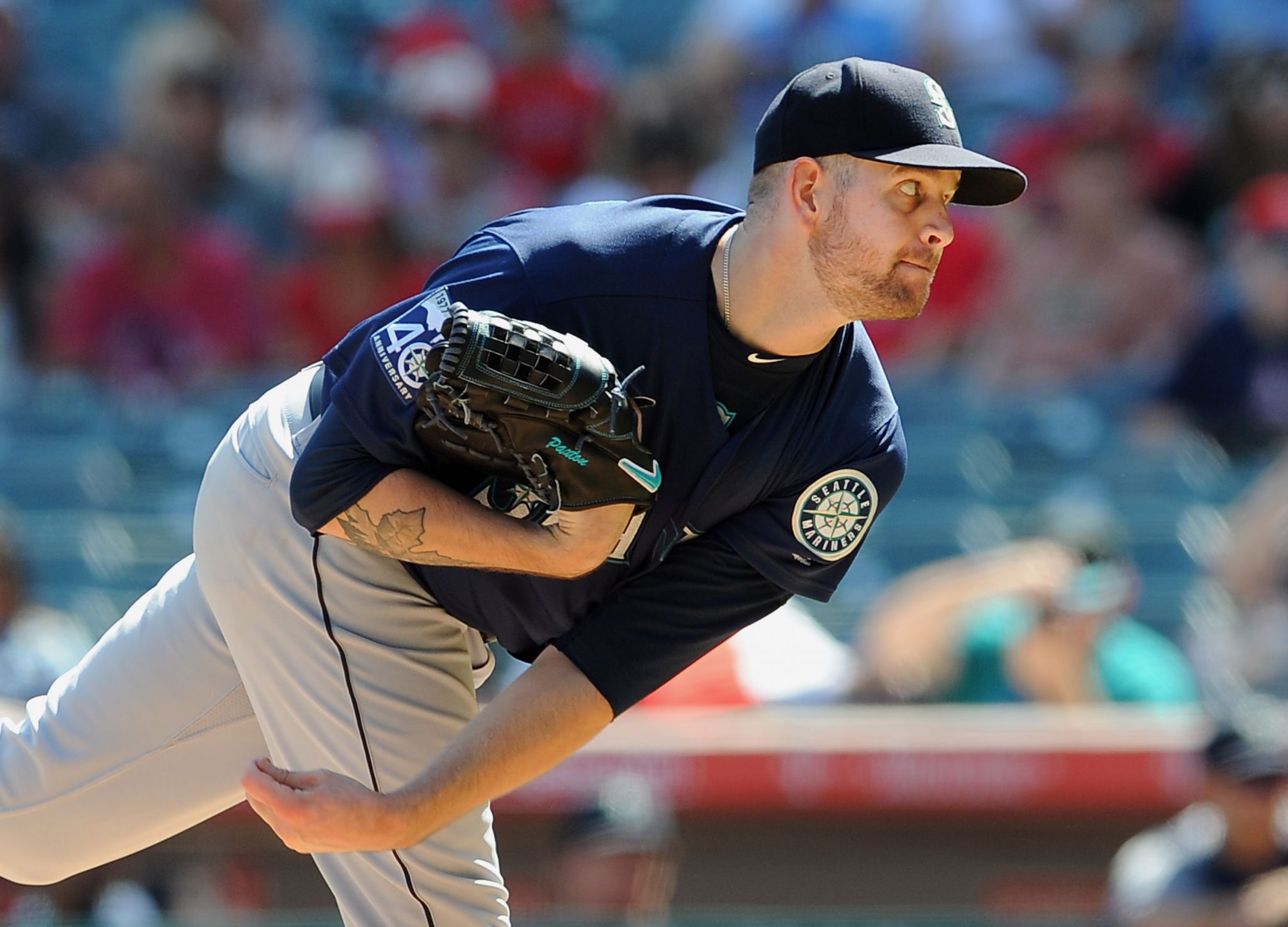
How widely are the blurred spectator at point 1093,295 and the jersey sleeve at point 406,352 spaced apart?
3865mm

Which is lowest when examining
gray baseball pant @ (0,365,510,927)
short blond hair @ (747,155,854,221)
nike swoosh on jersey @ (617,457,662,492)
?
gray baseball pant @ (0,365,510,927)

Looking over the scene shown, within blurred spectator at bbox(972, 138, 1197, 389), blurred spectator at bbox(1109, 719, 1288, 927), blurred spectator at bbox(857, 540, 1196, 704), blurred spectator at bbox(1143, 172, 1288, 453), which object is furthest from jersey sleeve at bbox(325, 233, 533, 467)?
blurred spectator at bbox(972, 138, 1197, 389)

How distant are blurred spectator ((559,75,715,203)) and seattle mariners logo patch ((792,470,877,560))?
3861mm

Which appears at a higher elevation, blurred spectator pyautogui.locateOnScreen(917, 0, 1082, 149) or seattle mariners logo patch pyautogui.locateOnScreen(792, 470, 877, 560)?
seattle mariners logo patch pyautogui.locateOnScreen(792, 470, 877, 560)

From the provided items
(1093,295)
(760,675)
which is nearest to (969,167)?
(760,675)

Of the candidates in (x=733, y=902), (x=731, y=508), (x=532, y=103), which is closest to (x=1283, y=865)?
(x=733, y=902)

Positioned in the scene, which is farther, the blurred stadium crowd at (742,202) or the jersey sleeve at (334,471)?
the blurred stadium crowd at (742,202)

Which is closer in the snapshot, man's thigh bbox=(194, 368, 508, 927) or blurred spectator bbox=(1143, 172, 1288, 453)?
man's thigh bbox=(194, 368, 508, 927)

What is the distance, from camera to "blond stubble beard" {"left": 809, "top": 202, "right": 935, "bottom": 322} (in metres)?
2.35

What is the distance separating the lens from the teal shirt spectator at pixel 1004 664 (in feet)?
15.8

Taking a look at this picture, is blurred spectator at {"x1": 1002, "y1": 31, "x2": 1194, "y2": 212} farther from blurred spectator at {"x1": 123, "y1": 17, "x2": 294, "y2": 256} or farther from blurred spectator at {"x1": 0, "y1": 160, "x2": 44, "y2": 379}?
blurred spectator at {"x1": 0, "y1": 160, "x2": 44, "y2": 379}

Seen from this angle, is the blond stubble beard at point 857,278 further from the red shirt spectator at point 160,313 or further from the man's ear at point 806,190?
the red shirt spectator at point 160,313

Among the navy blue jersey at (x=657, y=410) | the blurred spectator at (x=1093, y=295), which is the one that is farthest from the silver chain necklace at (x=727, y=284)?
the blurred spectator at (x=1093, y=295)

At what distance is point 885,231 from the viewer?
235 cm
